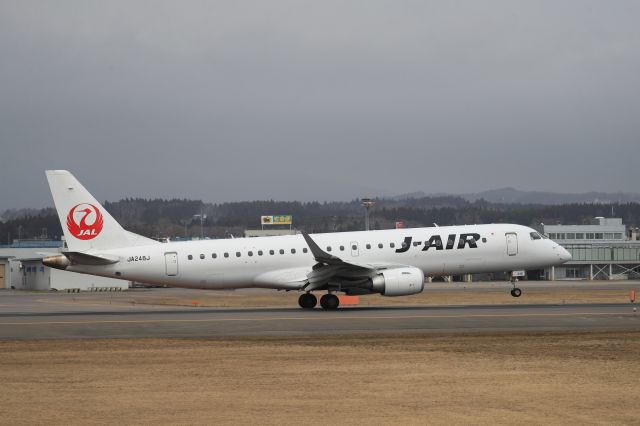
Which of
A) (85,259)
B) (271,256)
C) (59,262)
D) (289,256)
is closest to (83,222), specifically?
(85,259)

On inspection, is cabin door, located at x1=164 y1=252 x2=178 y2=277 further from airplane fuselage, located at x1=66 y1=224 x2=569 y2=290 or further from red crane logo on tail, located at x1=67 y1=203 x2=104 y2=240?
red crane logo on tail, located at x1=67 y1=203 x2=104 y2=240

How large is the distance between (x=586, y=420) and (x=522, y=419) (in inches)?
41.0

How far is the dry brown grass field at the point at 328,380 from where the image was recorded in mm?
16016

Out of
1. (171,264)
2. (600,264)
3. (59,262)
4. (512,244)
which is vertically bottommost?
(600,264)

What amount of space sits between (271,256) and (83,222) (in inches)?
341

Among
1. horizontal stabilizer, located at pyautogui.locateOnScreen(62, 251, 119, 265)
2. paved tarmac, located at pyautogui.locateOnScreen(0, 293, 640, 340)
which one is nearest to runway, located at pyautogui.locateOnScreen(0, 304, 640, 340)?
paved tarmac, located at pyautogui.locateOnScreen(0, 293, 640, 340)

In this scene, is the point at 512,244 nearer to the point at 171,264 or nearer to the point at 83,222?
the point at 171,264

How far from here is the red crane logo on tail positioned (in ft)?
139

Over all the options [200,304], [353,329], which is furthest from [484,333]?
[200,304]

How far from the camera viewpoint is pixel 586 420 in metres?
15.4

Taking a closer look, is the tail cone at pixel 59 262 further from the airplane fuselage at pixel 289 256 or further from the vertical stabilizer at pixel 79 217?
the vertical stabilizer at pixel 79 217

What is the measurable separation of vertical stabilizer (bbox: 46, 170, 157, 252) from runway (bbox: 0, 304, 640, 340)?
11.0 feet

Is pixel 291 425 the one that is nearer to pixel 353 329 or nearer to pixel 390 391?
pixel 390 391

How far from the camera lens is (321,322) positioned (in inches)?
A: 1347
